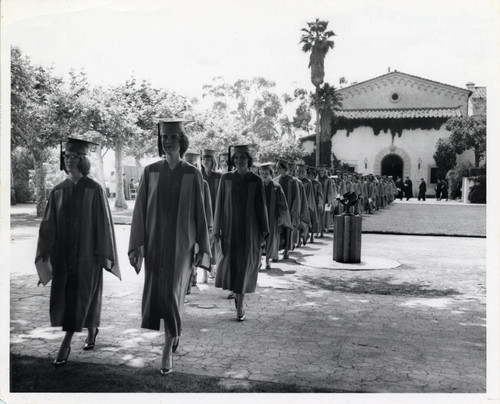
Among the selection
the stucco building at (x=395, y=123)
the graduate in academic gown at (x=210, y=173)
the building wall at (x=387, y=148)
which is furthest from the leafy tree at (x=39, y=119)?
the building wall at (x=387, y=148)

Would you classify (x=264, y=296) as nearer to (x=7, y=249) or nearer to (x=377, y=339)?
(x=377, y=339)

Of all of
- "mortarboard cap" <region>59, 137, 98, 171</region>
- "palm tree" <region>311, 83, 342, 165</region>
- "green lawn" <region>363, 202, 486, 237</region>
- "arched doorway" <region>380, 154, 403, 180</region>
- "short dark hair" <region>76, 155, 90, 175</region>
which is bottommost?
"green lawn" <region>363, 202, 486, 237</region>

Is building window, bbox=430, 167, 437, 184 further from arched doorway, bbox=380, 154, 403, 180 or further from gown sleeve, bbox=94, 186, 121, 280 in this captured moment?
gown sleeve, bbox=94, 186, 121, 280

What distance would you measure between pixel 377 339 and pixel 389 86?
34478mm

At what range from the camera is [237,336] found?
5781 mm

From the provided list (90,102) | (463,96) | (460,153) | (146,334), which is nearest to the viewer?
(146,334)

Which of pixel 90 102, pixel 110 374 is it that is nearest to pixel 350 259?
pixel 110 374

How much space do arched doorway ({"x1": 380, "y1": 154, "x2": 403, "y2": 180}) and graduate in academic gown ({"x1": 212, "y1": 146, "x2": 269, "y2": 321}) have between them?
99.1ft

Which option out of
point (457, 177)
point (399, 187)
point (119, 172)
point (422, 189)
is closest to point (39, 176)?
point (119, 172)

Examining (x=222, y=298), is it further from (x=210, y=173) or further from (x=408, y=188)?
(x=408, y=188)

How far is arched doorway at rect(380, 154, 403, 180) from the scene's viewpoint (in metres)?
35.8

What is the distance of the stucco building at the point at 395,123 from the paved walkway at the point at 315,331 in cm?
2653

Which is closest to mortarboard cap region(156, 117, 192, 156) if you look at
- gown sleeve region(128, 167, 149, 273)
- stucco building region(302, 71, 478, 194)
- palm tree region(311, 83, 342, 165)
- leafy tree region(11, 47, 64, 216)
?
gown sleeve region(128, 167, 149, 273)

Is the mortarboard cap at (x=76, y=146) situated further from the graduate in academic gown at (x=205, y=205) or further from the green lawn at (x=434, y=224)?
the green lawn at (x=434, y=224)
